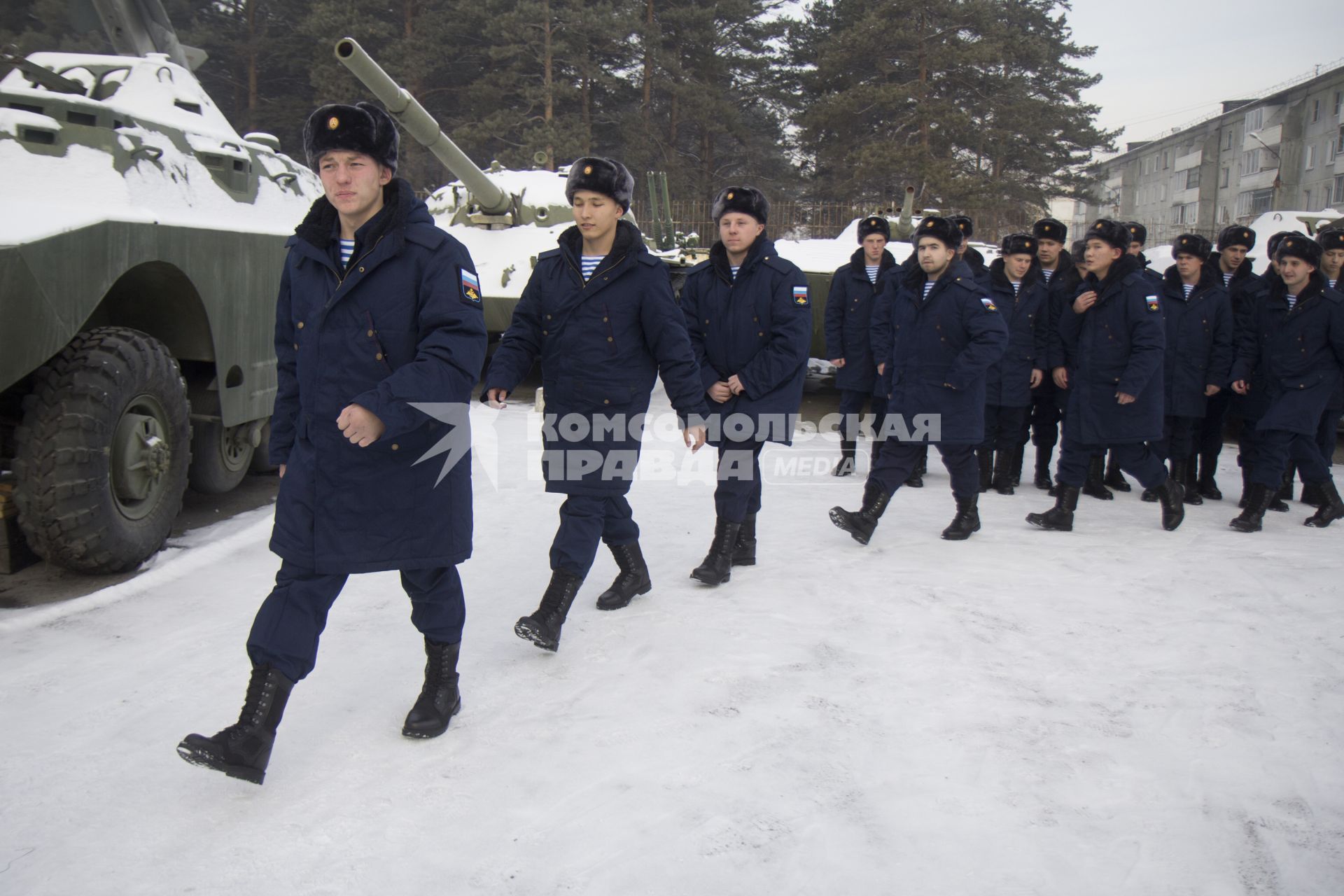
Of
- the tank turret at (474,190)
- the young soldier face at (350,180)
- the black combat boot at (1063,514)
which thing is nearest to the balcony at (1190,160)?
the tank turret at (474,190)

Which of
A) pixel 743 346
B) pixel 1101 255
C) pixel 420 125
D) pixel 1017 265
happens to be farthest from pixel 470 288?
pixel 420 125

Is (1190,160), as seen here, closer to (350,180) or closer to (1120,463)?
(1120,463)

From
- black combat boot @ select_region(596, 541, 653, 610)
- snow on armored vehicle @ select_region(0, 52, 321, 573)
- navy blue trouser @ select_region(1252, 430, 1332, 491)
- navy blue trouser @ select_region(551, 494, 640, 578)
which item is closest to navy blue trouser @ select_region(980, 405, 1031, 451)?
navy blue trouser @ select_region(1252, 430, 1332, 491)

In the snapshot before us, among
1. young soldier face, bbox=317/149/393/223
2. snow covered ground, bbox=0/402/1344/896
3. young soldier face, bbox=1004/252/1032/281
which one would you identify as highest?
young soldier face, bbox=1004/252/1032/281

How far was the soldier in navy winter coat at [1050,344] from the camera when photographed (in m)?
6.57

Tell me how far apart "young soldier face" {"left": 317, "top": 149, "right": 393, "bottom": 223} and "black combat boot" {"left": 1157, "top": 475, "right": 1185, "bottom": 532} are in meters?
4.65

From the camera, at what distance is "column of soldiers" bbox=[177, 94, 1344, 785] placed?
108 inches

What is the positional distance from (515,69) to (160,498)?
2222cm

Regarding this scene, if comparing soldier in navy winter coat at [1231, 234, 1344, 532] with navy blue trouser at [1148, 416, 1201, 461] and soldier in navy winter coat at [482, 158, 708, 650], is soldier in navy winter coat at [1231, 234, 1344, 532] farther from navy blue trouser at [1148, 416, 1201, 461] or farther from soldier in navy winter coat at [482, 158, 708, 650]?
soldier in navy winter coat at [482, 158, 708, 650]

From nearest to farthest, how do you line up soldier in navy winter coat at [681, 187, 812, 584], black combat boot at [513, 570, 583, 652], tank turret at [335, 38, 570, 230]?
black combat boot at [513, 570, 583, 652] < soldier in navy winter coat at [681, 187, 812, 584] < tank turret at [335, 38, 570, 230]

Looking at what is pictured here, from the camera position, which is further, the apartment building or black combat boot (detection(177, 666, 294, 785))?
the apartment building

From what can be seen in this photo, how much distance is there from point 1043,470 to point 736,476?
131 inches

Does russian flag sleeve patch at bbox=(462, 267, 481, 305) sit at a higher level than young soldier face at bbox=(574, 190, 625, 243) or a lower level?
lower

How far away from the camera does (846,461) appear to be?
24.4 ft
